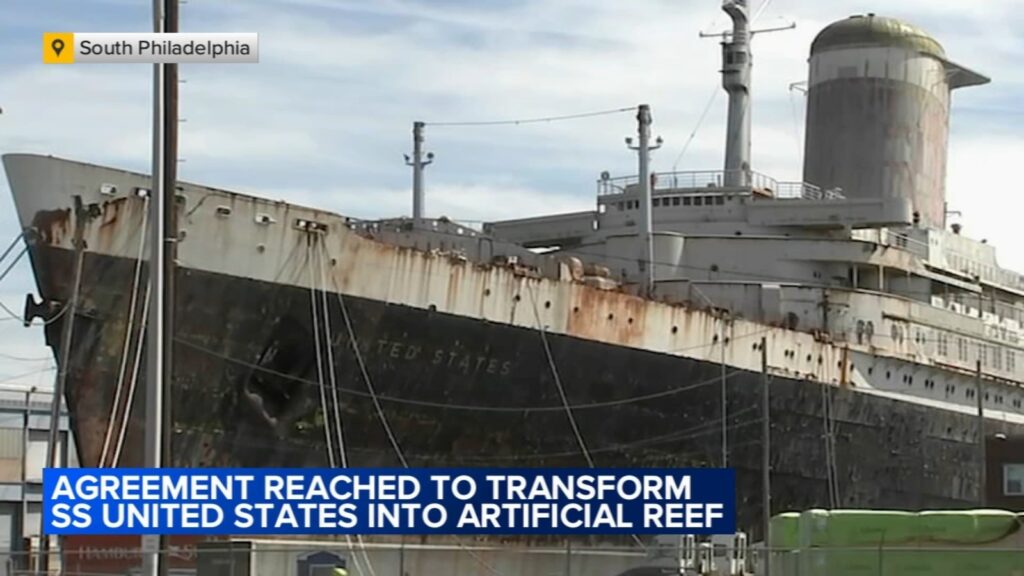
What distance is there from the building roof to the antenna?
6.60 m

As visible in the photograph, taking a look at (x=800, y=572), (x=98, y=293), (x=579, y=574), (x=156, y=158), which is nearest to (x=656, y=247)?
(x=579, y=574)

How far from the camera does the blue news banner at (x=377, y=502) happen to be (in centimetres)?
1944

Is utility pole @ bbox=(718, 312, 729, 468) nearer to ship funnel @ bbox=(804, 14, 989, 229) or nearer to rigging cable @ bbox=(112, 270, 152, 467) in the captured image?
rigging cable @ bbox=(112, 270, 152, 467)

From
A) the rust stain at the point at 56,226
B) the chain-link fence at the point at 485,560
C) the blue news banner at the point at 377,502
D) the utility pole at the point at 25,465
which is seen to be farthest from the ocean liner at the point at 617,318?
the utility pole at the point at 25,465

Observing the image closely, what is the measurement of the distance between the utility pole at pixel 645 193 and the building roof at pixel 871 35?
13.0m

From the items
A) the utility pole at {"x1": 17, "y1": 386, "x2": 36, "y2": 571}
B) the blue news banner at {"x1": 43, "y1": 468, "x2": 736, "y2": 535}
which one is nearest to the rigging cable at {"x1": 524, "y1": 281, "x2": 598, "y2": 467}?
the blue news banner at {"x1": 43, "y1": 468, "x2": 736, "y2": 535}

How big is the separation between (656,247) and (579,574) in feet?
43.4

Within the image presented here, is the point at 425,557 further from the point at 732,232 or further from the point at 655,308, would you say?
the point at 732,232

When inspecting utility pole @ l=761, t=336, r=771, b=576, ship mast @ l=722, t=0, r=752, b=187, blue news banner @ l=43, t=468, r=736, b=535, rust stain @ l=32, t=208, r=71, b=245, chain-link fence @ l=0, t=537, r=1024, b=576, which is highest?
ship mast @ l=722, t=0, r=752, b=187

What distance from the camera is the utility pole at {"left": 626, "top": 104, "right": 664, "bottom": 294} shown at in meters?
40.2

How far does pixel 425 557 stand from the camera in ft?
100

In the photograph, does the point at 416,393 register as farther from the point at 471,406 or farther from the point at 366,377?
the point at 471,406

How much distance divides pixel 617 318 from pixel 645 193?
18.5 feet

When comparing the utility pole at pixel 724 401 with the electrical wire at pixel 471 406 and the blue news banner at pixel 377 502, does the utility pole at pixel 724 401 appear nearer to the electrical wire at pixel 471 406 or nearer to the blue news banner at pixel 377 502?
the electrical wire at pixel 471 406
